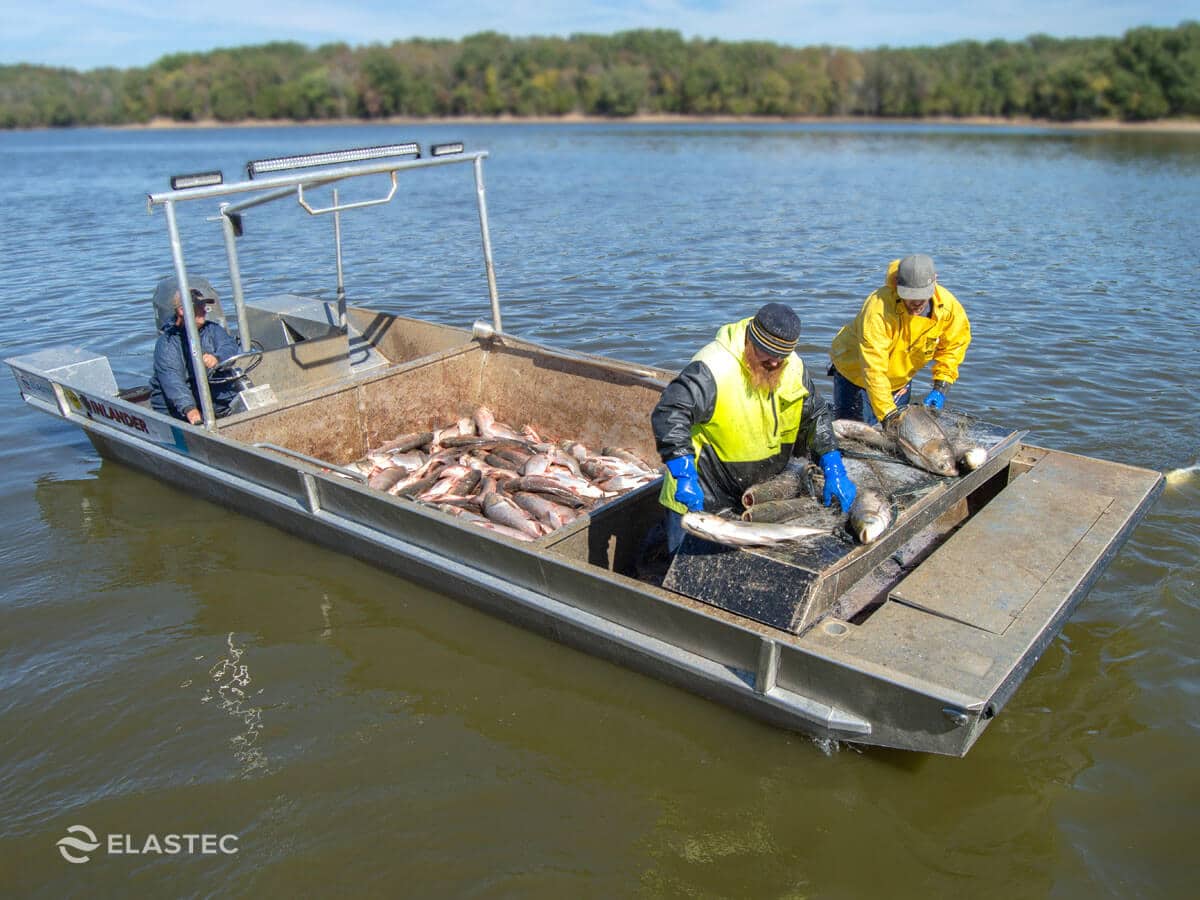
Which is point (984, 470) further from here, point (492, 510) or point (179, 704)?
point (179, 704)

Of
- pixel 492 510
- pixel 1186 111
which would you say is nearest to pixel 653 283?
pixel 492 510

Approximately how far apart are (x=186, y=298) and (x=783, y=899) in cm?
567

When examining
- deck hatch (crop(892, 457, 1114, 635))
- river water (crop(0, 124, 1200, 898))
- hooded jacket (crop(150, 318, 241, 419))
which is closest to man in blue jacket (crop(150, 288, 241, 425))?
hooded jacket (crop(150, 318, 241, 419))

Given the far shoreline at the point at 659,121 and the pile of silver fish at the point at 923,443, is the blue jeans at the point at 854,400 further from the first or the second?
the far shoreline at the point at 659,121

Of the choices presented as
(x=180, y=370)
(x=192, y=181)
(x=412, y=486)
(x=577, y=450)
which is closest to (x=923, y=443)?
(x=577, y=450)

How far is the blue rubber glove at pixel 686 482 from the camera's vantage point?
4902 millimetres

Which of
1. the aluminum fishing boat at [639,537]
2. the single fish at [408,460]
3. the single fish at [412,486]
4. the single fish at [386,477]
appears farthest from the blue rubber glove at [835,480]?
the single fish at [408,460]

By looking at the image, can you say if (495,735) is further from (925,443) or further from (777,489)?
(925,443)

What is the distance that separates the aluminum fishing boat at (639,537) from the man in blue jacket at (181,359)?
0.88ft

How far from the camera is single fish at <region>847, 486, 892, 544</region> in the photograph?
469 centimetres

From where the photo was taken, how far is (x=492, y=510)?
6852 millimetres

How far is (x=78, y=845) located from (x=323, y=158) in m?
4.85

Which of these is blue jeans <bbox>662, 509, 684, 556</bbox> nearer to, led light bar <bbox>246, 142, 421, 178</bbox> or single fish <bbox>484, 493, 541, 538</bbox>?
single fish <bbox>484, 493, 541, 538</bbox>

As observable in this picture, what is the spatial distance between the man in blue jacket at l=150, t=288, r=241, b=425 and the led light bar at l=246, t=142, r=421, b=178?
4.38ft
